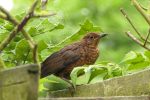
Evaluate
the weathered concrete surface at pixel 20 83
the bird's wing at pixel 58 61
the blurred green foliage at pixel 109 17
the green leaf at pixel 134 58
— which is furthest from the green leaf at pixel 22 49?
the blurred green foliage at pixel 109 17

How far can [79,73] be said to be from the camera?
66.2 inches

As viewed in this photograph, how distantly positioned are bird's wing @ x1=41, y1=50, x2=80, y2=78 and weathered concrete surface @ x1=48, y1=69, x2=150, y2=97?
0.52 meters

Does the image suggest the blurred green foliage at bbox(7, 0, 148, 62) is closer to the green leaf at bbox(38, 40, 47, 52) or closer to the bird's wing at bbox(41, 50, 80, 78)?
the bird's wing at bbox(41, 50, 80, 78)

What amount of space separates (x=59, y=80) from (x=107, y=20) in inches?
239

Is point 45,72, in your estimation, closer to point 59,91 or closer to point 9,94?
point 59,91

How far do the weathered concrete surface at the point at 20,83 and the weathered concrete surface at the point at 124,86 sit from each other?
44 cm

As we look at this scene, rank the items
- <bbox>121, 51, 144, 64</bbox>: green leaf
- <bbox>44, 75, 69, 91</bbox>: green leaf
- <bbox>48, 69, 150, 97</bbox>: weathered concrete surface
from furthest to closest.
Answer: <bbox>44, 75, 69, 91</bbox>: green leaf < <bbox>121, 51, 144, 64</bbox>: green leaf < <bbox>48, 69, 150, 97</bbox>: weathered concrete surface

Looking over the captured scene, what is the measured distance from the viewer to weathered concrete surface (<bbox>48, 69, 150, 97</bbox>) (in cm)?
132

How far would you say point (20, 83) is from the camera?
931 mm

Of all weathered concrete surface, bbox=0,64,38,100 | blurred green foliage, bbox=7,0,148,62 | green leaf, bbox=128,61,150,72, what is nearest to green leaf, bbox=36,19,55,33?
green leaf, bbox=128,61,150,72

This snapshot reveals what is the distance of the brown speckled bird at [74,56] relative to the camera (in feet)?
7.30

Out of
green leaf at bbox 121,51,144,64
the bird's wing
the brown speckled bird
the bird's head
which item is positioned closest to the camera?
green leaf at bbox 121,51,144,64

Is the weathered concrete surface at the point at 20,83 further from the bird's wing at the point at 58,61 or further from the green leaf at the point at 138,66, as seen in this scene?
the bird's wing at the point at 58,61

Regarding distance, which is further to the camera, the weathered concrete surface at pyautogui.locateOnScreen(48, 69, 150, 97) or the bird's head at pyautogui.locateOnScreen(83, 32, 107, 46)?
the bird's head at pyautogui.locateOnScreen(83, 32, 107, 46)
